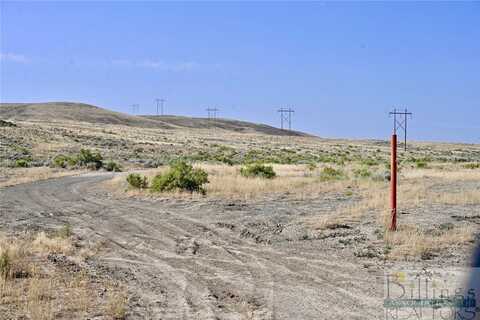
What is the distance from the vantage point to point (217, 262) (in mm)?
11445

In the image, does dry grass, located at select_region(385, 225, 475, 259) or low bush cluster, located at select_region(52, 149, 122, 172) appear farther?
low bush cluster, located at select_region(52, 149, 122, 172)

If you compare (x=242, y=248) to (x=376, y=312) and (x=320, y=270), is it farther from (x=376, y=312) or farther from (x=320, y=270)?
(x=376, y=312)

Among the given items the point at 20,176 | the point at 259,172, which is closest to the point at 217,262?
the point at 259,172

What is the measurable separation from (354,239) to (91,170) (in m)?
37.0

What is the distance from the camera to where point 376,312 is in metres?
7.96

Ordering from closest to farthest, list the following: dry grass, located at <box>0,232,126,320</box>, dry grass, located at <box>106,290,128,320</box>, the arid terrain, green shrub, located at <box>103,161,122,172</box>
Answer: dry grass, located at <box>106,290,128,320</box>
dry grass, located at <box>0,232,126,320</box>
the arid terrain
green shrub, located at <box>103,161,122,172</box>

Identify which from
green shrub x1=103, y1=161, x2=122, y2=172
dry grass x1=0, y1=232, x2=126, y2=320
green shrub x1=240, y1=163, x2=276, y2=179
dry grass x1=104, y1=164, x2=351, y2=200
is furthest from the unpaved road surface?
green shrub x1=103, y1=161, x2=122, y2=172

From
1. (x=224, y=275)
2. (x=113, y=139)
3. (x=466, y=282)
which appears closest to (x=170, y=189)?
(x=224, y=275)

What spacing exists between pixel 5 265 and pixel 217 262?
3710 millimetres

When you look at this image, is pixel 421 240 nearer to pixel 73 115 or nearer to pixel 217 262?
pixel 217 262

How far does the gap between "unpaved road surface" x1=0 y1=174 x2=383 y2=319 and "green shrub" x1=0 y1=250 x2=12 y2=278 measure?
1697 millimetres

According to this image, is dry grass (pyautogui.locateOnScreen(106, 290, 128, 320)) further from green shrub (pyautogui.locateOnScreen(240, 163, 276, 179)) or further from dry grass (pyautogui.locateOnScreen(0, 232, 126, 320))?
green shrub (pyautogui.locateOnScreen(240, 163, 276, 179))

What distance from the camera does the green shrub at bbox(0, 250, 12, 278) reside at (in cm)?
991

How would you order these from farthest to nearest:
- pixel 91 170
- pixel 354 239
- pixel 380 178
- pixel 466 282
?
pixel 91 170
pixel 380 178
pixel 354 239
pixel 466 282
